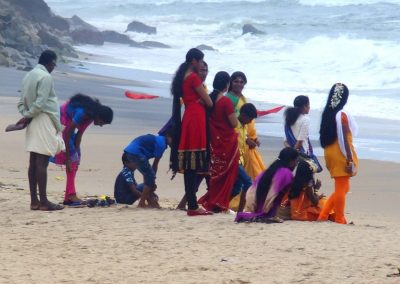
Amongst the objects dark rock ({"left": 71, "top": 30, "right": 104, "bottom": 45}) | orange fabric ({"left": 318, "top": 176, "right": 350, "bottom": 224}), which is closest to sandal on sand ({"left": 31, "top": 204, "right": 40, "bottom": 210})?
orange fabric ({"left": 318, "top": 176, "right": 350, "bottom": 224})

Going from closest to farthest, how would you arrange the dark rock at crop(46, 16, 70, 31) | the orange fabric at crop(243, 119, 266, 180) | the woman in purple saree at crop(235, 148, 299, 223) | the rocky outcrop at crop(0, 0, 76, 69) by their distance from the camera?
the woman in purple saree at crop(235, 148, 299, 223) → the orange fabric at crop(243, 119, 266, 180) → the rocky outcrop at crop(0, 0, 76, 69) → the dark rock at crop(46, 16, 70, 31)

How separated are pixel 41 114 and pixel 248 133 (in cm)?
191

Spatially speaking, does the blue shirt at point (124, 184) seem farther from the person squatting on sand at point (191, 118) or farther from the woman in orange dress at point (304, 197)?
the woman in orange dress at point (304, 197)

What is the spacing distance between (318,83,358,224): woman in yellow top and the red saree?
0.79 metres

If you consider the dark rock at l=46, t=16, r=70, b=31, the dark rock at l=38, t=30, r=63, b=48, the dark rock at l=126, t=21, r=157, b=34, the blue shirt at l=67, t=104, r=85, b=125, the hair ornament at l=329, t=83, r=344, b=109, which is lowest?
the blue shirt at l=67, t=104, r=85, b=125

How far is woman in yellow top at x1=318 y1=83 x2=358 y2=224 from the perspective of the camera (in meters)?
7.89

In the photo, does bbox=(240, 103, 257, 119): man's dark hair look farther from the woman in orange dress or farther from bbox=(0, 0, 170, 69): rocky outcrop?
bbox=(0, 0, 170, 69): rocky outcrop

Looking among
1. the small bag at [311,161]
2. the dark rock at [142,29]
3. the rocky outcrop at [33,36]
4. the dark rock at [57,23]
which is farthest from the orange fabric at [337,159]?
the dark rock at [142,29]

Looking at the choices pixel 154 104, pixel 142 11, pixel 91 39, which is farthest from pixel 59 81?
pixel 142 11

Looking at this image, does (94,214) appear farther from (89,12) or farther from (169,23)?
(89,12)

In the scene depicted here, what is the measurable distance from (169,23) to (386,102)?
36.8m

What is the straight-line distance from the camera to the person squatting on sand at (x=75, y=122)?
8484 mm

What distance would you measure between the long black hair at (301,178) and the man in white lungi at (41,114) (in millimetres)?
2001

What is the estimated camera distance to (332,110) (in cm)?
795
